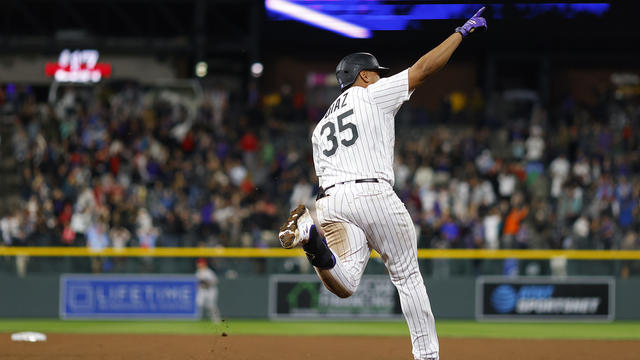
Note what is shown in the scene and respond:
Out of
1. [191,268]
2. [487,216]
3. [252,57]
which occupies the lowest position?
[191,268]

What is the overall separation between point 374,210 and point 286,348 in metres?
4.63

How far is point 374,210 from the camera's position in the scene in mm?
6141

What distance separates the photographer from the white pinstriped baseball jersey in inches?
245

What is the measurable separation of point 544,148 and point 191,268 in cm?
838

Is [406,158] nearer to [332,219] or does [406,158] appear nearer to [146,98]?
[146,98]

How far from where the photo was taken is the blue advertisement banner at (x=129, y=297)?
50.3 ft

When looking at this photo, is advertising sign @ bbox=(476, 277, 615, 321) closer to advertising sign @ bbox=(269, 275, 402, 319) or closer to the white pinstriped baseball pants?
advertising sign @ bbox=(269, 275, 402, 319)

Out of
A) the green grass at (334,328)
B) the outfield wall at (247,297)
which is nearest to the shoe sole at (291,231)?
the green grass at (334,328)

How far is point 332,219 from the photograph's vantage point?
6305 millimetres

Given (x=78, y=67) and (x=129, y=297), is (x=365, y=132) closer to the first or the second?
(x=129, y=297)

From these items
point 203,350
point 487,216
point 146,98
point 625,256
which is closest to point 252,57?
point 146,98

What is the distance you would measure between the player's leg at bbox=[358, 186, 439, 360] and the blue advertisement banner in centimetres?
954

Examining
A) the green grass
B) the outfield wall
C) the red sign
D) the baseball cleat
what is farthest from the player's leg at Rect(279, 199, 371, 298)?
the red sign

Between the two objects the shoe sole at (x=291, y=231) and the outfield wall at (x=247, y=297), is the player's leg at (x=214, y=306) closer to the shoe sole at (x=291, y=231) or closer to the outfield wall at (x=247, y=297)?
the outfield wall at (x=247, y=297)
